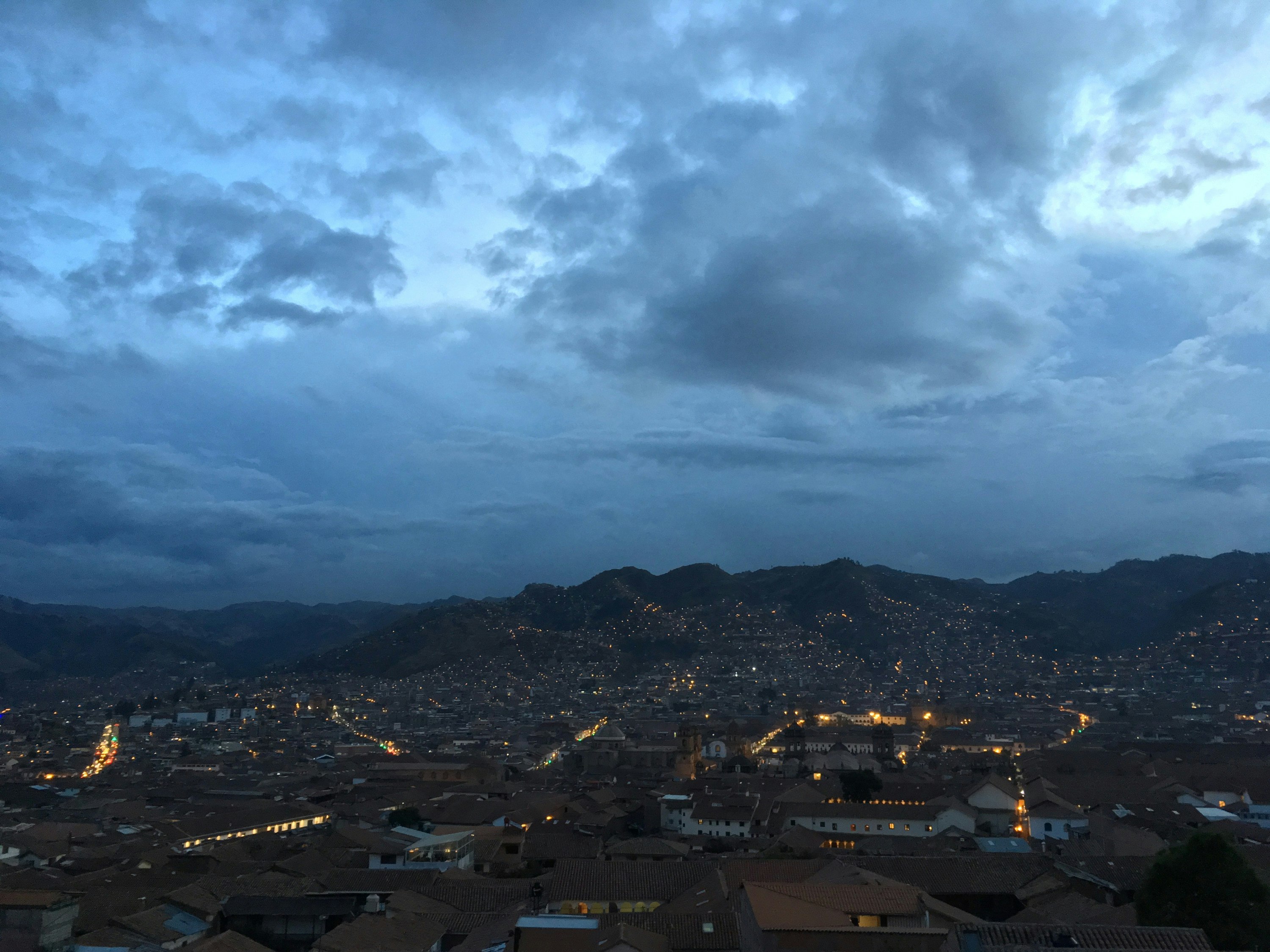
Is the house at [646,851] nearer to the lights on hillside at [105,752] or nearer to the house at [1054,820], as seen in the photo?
the house at [1054,820]

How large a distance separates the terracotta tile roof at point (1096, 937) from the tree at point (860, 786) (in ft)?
102

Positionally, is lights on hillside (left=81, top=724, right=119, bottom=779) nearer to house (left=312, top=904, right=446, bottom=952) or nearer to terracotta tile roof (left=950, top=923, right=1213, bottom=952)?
house (left=312, top=904, right=446, bottom=952)

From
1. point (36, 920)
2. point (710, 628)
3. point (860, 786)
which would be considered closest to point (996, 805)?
point (860, 786)

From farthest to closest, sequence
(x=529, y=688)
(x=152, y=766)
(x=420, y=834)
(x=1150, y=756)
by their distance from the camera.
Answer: (x=529, y=688) → (x=152, y=766) → (x=1150, y=756) → (x=420, y=834)

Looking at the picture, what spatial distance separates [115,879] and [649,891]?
1377 centimetres

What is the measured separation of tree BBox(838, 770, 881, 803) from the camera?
4138cm

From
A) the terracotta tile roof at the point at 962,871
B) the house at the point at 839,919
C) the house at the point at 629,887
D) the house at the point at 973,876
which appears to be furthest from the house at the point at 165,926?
the terracotta tile roof at the point at 962,871

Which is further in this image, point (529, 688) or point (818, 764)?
point (529, 688)

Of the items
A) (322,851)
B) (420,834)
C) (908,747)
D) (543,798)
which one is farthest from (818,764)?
(322,851)

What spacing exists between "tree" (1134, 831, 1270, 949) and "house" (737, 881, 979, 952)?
3450 mm

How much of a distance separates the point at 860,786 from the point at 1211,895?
28.7 m

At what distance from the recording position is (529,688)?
426 ft

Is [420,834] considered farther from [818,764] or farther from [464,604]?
[464,604]

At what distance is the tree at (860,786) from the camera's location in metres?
41.4
